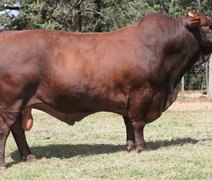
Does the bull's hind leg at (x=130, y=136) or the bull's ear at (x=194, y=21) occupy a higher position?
the bull's ear at (x=194, y=21)

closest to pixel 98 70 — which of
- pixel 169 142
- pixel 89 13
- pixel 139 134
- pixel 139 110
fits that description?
pixel 139 110

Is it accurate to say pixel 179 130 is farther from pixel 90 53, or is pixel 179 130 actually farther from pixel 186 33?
pixel 90 53

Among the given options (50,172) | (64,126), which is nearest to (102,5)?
(64,126)

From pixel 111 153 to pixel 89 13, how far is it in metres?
15.1

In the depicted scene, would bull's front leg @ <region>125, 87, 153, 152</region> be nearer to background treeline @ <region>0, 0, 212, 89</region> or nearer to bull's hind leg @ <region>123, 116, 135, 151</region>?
bull's hind leg @ <region>123, 116, 135, 151</region>

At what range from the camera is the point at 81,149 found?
26.1 feet

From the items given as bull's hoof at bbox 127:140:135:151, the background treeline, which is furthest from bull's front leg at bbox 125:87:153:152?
the background treeline

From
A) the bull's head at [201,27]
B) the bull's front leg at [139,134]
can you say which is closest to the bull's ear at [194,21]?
the bull's head at [201,27]

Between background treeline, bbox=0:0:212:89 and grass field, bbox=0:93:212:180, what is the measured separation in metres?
10.2

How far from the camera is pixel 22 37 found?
6965 millimetres

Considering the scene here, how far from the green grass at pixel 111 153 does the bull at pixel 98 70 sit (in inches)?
16.0

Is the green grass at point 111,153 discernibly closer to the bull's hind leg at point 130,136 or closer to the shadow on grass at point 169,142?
the shadow on grass at point 169,142

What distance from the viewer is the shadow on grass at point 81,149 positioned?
7547 mm

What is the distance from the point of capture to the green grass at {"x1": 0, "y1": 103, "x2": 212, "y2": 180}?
20.4 feet
